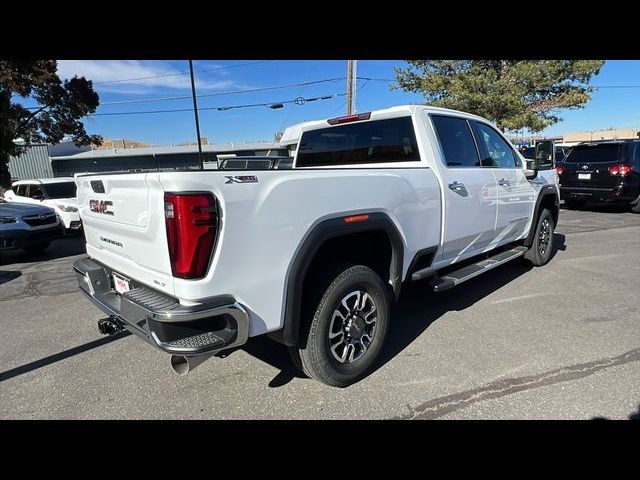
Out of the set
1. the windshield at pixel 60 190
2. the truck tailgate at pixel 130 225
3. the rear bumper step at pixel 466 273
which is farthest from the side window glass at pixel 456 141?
the windshield at pixel 60 190

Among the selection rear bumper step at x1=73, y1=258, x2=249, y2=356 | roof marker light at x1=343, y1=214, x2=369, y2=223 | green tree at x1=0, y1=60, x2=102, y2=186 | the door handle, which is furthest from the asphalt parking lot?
green tree at x1=0, y1=60, x2=102, y2=186

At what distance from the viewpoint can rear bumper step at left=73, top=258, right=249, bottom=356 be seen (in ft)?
6.77

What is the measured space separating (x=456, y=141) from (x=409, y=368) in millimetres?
2360

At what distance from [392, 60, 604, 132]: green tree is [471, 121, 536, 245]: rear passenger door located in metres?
12.5

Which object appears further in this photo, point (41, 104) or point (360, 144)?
point (41, 104)

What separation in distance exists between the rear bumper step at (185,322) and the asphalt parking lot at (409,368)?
0.74 meters

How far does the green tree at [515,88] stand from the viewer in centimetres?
1628

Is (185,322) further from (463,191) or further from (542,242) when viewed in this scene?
(542,242)

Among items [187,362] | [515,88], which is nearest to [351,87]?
[515,88]

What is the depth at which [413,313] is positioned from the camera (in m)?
4.28
